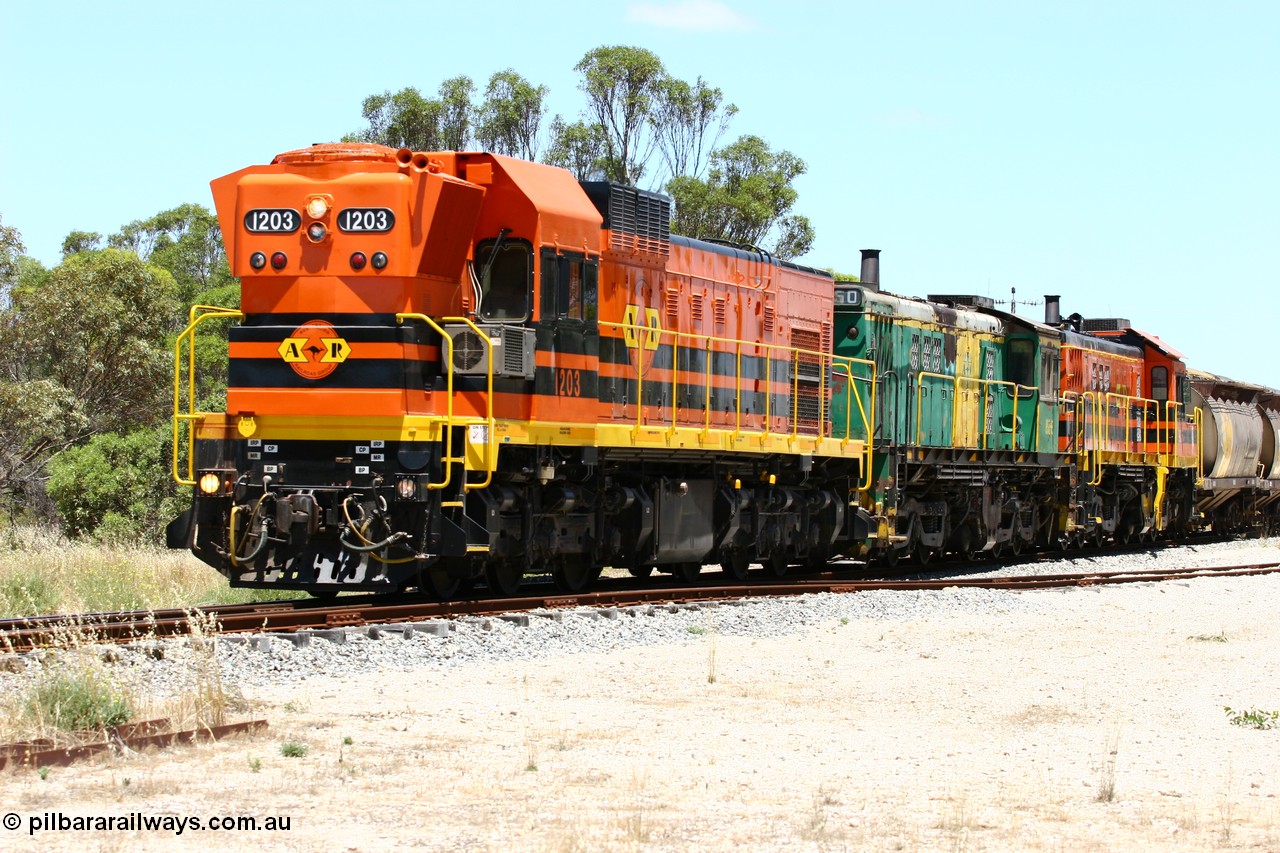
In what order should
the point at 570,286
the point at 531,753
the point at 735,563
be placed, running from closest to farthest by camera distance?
the point at 531,753 → the point at 570,286 → the point at 735,563

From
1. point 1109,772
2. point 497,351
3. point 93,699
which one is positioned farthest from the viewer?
point 497,351

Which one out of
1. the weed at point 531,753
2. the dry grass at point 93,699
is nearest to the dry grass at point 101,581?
the dry grass at point 93,699

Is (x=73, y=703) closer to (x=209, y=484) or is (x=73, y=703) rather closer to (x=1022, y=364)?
(x=209, y=484)

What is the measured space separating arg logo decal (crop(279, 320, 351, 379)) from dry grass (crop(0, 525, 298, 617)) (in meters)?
2.79

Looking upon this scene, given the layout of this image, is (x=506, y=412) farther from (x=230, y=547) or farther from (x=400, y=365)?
(x=230, y=547)

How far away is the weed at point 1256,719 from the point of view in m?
10.3

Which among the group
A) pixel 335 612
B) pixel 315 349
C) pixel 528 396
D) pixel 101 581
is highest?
pixel 315 349

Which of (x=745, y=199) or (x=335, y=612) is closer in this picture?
(x=335, y=612)

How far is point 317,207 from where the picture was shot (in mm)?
13422

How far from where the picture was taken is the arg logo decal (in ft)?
43.7

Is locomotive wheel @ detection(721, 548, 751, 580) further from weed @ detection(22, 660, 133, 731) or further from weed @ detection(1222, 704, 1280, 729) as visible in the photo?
weed @ detection(22, 660, 133, 731)

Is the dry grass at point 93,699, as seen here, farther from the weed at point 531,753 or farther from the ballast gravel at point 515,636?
the weed at point 531,753

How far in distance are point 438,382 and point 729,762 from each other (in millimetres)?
5942

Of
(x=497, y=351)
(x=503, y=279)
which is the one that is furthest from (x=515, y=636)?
(x=503, y=279)
